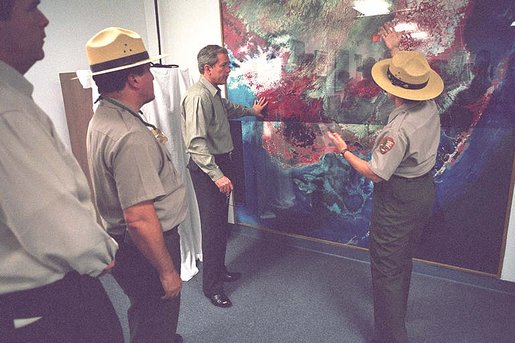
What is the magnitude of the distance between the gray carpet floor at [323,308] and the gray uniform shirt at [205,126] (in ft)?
3.00

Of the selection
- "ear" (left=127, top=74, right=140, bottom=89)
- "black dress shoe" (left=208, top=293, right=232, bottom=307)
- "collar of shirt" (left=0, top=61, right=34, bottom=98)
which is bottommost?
"black dress shoe" (left=208, top=293, right=232, bottom=307)

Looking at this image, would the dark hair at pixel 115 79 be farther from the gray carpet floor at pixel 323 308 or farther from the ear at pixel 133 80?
the gray carpet floor at pixel 323 308

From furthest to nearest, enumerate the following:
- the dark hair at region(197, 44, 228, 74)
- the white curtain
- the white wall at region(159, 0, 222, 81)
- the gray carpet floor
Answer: the white wall at region(159, 0, 222, 81), the white curtain, the dark hair at region(197, 44, 228, 74), the gray carpet floor

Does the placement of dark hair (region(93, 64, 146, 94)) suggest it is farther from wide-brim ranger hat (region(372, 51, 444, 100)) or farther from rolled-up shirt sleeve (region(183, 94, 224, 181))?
wide-brim ranger hat (region(372, 51, 444, 100))

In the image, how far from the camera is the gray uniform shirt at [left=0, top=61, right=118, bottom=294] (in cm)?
81

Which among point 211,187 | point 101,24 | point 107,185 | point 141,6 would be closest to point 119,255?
point 107,185

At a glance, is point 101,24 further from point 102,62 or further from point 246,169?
point 102,62

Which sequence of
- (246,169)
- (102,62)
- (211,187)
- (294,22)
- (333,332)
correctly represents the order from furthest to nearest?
(246,169) → (294,22) → (211,187) → (333,332) → (102,62)

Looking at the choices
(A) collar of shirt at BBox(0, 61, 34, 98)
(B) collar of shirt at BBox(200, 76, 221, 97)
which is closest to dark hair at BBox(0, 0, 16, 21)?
(A) collar of shirt at BBox(0, 61, 34, 98)

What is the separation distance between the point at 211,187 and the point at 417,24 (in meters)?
1.63

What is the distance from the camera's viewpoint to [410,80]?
1.60 meters

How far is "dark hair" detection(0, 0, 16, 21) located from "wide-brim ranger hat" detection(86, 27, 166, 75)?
1.53 feet

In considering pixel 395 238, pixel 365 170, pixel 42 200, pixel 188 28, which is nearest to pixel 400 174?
pixel 365 170

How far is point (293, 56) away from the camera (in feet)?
8.85
